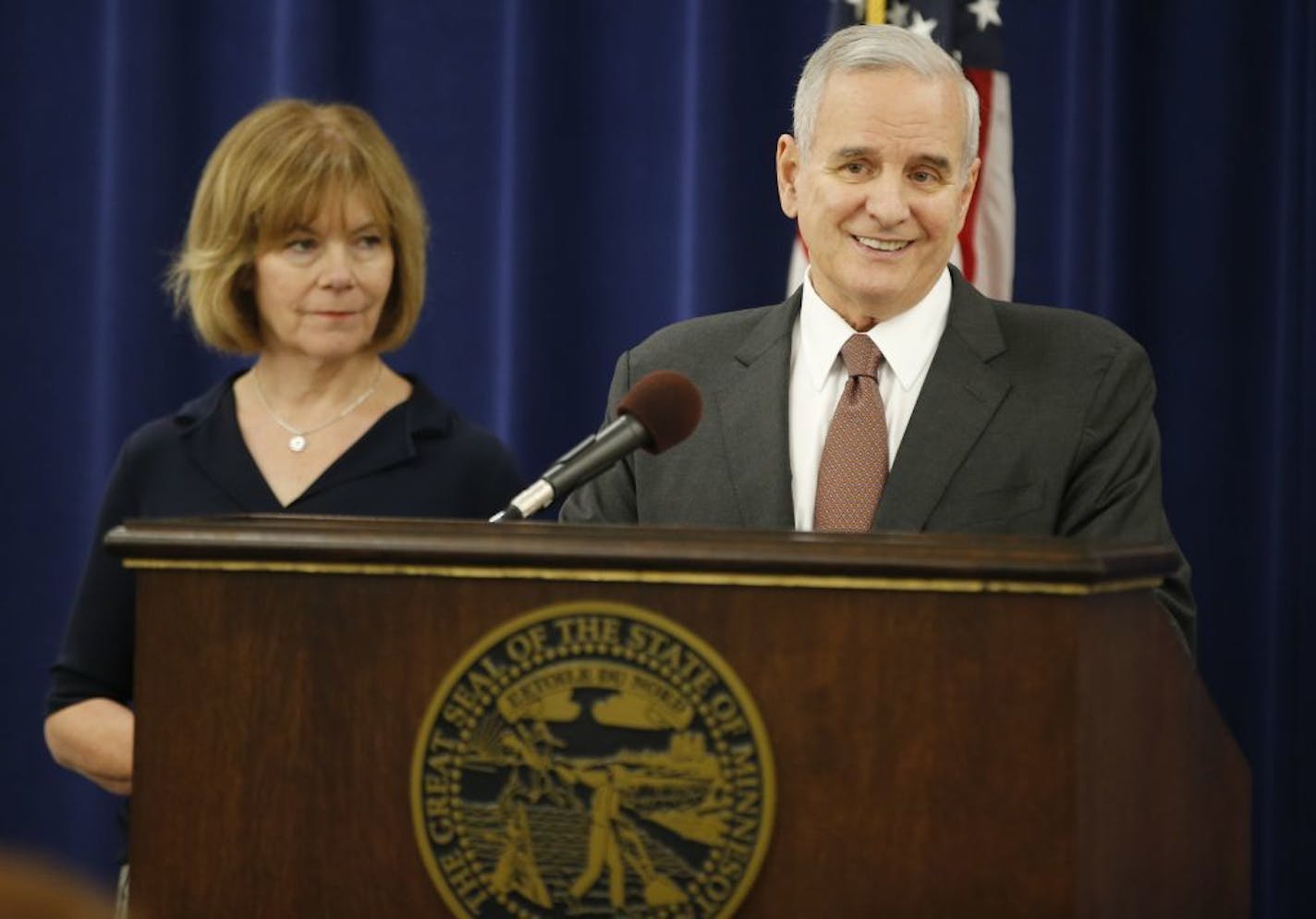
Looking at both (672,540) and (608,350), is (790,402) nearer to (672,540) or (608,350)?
(672,540)

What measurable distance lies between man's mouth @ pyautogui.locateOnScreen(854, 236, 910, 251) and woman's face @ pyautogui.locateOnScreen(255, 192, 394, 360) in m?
0.75

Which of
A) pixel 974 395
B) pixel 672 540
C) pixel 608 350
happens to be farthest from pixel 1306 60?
pixel 672 540

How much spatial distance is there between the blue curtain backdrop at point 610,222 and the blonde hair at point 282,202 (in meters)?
1.43

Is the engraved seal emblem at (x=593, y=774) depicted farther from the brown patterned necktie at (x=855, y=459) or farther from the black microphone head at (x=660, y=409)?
the brown patterned necktie at (x=855, y=459)

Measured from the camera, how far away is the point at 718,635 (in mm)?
1397

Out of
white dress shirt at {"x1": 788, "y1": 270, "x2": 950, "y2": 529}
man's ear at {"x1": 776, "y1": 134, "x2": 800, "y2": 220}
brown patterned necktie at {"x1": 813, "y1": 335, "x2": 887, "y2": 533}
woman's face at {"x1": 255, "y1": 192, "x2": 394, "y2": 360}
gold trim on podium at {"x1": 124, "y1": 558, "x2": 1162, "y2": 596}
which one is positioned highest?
man's ear at {"x1": 776, "y1": 134, "x2": 800, "y2": 220}

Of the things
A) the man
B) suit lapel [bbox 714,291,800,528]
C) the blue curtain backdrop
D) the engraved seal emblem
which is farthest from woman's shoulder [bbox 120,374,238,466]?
the blue curtain backdrop

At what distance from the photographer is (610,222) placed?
420 cm

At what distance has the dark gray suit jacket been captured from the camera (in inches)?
79.7

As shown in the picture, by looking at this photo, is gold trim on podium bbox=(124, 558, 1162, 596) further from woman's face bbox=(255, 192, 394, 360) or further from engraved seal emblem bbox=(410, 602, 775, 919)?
woman's face bbox=(255, 192, 394, 360)

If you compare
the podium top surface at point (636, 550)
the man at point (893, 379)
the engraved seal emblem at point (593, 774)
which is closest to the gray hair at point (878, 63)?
the man at point (893, 379)

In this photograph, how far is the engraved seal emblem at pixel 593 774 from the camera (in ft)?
4.55

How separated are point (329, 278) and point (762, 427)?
78 centimetres

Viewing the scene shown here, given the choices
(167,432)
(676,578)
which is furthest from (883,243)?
(167,432)
